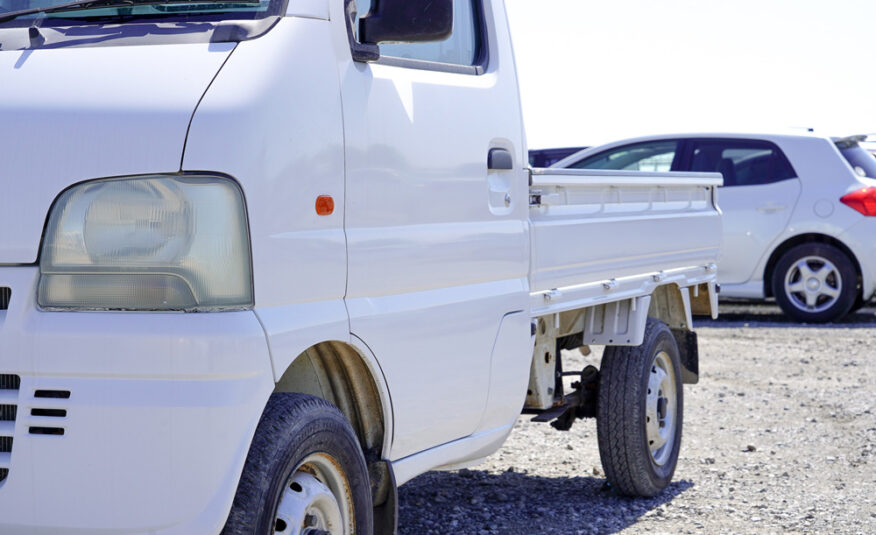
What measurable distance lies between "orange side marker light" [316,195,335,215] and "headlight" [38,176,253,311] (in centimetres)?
40

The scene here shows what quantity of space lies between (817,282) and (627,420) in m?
7.01

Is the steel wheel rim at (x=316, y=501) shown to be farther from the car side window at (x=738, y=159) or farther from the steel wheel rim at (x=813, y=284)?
the steel wheel rim at (x=813, y=284)

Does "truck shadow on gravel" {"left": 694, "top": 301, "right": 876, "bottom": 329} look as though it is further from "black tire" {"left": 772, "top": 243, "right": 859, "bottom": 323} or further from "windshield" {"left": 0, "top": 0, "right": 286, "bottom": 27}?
"windshield" {"left": 0, "top": 0, "right": 286, "bottom": 27}

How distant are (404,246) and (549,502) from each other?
2403 millimetres

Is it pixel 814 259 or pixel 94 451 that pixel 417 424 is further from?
pixel 814 259

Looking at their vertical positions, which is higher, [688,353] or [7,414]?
[7,414]

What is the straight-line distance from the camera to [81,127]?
8.68 ft

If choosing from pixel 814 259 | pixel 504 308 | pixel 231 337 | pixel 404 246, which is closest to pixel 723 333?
pixel 814 259

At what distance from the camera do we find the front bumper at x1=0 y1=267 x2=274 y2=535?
253 cm

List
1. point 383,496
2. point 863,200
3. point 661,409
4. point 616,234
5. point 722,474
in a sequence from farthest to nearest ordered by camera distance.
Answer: point 863,200, point 722,474, point 661,409, point 616,234, point 383,496

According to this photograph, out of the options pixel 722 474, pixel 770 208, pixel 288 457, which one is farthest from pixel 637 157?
pixel 288 457

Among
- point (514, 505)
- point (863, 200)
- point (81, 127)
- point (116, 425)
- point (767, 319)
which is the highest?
point (81, 127)

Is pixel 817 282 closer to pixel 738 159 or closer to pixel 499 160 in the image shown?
pixel 738 159

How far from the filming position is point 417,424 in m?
3.52
